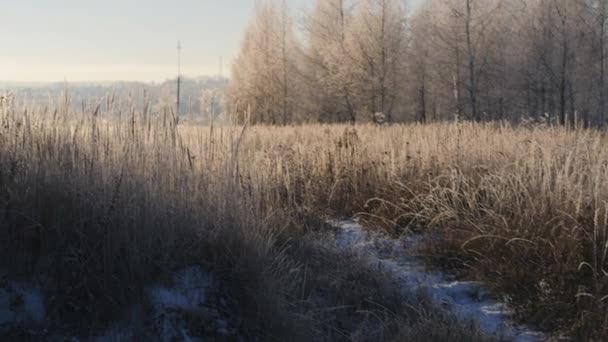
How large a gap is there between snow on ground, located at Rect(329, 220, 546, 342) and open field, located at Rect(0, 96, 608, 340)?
0.15 metres

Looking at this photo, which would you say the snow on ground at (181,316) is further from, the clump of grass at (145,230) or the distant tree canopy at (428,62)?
the distant tree canopy at (428,62)

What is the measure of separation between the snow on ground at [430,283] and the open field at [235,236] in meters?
0.15

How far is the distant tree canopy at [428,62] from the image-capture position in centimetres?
2669

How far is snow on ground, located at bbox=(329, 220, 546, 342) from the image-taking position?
3.96m

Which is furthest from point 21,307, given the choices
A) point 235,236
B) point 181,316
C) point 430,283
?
point 430,283

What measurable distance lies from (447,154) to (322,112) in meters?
28.3

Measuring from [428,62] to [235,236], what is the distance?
97.4 ft

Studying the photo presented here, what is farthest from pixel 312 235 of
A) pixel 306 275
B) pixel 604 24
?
pixel 604 24

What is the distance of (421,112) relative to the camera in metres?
37.4

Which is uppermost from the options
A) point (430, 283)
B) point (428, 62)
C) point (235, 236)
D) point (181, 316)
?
point (428, 62)

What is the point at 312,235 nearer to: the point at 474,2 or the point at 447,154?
the point at 447,154

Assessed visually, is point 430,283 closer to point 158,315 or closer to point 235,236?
point 235,236

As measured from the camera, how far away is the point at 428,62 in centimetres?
3166

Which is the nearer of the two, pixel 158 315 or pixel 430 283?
pixel 158 315
